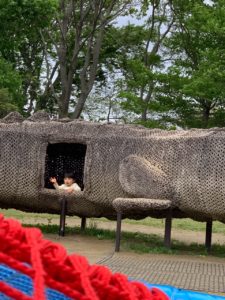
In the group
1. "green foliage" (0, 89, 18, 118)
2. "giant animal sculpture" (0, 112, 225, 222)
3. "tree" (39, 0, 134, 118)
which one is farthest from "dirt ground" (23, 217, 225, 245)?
"tree" (39, 0, 134, 118)

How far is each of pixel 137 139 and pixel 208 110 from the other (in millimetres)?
10053

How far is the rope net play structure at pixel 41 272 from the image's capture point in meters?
2.21

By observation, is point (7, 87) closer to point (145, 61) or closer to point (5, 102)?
point (5, 102)

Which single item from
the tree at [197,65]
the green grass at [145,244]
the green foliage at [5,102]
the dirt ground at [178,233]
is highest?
the tree at [197,65]

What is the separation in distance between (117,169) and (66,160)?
230 centimetres

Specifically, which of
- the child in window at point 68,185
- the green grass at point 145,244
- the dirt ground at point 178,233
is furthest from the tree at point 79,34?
the child in window at point 68,185

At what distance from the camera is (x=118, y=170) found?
1039 centimetres

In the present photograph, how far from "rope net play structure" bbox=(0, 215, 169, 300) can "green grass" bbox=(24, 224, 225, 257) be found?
24.7 feet

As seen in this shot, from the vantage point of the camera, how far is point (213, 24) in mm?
17266

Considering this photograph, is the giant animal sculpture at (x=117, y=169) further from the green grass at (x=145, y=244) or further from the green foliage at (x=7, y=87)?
the green foliage at (x=7, y=87)

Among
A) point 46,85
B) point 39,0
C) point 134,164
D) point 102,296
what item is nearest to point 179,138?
point 134,164

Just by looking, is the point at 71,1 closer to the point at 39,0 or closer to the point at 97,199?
the point at 39,0

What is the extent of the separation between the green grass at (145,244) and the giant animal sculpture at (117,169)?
1.83ft

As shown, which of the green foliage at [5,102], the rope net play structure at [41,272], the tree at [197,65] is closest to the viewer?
the rope net play structure at [41,272]
